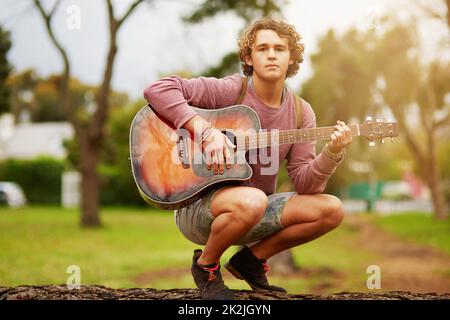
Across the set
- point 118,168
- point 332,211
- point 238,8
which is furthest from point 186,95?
point 118,168

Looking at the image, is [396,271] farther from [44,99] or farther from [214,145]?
[44,99]

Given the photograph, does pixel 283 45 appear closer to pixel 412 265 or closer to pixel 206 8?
pixel 206 8

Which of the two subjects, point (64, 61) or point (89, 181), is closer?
point (64, 61)

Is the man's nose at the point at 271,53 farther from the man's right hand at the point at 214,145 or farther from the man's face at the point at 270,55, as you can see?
the man's right hand at the point at 214,145

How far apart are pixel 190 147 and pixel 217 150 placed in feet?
0.56

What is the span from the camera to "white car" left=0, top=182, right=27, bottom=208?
26.0 m

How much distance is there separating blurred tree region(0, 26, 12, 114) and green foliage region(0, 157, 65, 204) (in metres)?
10.3

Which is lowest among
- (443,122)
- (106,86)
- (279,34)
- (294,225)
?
(294,225)

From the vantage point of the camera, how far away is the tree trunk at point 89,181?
14.9 m

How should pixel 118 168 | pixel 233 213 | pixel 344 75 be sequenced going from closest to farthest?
1. pixel 233 213
2. pixel 344 75
3. pixel 118 168

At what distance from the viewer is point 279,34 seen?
2.72m

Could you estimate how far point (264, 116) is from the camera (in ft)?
9.14

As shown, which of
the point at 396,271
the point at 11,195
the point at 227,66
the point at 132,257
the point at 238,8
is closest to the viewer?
the point at 238,8
